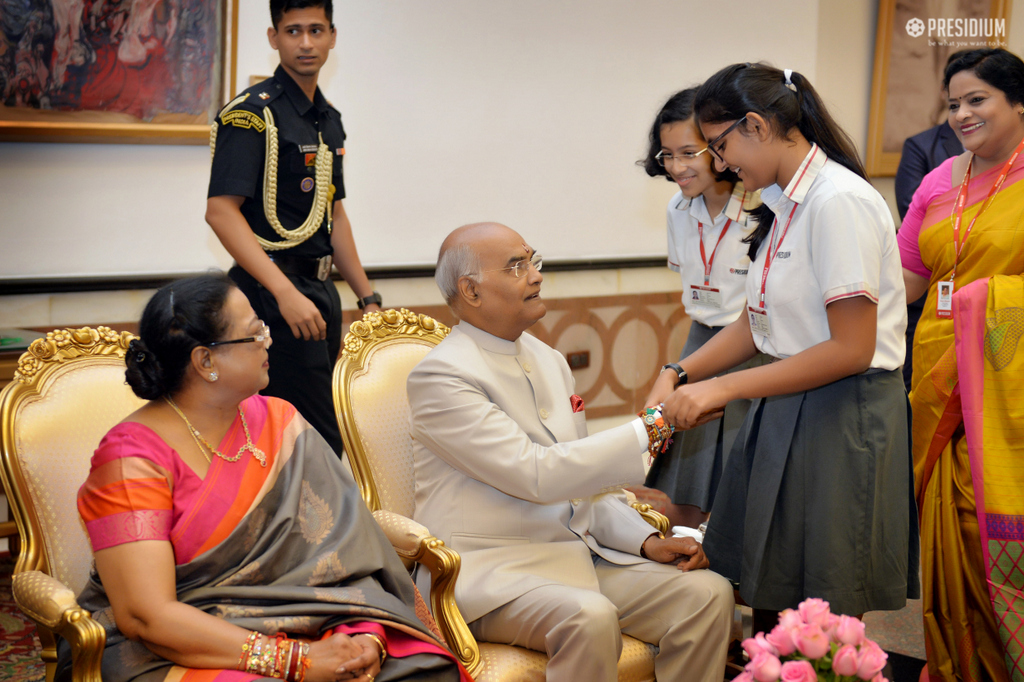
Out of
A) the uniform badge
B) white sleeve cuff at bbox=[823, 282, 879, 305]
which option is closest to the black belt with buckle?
the uniform badge

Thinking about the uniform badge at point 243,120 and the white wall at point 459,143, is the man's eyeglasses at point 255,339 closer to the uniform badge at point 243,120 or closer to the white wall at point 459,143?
the uniform badge at point 243,120

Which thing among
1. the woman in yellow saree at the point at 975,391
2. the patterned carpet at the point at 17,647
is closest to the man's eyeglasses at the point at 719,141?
the woman in yellow saree at the point at 975,391

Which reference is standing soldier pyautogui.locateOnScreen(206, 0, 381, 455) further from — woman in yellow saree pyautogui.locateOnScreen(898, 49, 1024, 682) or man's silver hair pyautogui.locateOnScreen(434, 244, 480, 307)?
woman in yellow saree pyautogui.locateOnScreen(898, 49, 1024, 682)

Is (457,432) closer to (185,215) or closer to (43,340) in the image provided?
(43,340)

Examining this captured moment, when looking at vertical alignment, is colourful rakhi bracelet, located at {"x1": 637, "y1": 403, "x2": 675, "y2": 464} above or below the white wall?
below

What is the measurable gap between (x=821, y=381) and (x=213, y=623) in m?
1.27

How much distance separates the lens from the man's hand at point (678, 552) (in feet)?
6.53

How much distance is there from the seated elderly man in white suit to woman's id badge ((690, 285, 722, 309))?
92cm

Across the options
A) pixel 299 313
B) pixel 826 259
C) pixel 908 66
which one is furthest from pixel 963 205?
pixel 908 66

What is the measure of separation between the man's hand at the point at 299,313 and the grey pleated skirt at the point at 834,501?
1290mm

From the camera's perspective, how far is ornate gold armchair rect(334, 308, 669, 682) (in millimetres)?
1775

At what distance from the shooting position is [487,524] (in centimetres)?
190

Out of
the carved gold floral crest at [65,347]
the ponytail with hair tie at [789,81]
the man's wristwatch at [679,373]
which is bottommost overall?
the man's wristwatch at [679,373]

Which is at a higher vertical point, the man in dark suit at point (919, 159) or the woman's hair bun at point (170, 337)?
the man in dark suit at point (919, 159)
